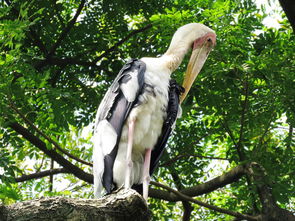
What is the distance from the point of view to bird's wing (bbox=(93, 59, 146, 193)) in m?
5.43

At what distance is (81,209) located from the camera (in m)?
3.29

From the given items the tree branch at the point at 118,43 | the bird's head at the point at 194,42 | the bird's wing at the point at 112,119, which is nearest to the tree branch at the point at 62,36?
the tree branch at the point at 118,43

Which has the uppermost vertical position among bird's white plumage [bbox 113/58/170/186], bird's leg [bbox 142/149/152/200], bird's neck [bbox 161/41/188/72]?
bird's neck [bbox 161/41/188/72]

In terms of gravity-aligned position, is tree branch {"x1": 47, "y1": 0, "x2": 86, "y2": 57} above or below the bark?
above

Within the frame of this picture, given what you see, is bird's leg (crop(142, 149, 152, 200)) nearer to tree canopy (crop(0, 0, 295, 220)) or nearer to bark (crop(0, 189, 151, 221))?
tree canopy (crop(0, 0, 295, 220))

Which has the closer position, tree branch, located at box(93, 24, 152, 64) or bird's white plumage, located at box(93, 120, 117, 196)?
bird's white plumage, located at box(93, 120, 117, 196)

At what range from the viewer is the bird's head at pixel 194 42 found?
22.3 feet

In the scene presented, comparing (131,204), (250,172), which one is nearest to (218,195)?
(250,172)

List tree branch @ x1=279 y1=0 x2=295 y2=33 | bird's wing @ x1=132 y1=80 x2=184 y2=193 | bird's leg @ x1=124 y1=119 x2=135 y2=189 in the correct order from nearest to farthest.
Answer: bird's leg @ x1=124 y1=119 x2=135 y2=189 → bird's wing @ x1=132 y1=80 x2=184 y2=193 → tree branch @ x1=279 y1=0 x2=295 y2=33

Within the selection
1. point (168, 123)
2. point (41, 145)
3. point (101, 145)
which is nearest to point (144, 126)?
point (168, 123)

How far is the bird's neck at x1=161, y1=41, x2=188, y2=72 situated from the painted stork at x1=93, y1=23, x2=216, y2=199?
6.2 inches

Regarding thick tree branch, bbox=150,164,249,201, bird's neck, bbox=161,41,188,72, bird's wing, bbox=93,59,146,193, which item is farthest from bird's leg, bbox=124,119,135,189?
thick tree branch, bbox=150,164,249,201

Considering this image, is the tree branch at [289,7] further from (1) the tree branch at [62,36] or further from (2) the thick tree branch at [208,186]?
(1) the tree branch at [62,36]

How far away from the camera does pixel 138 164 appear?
5.84m
